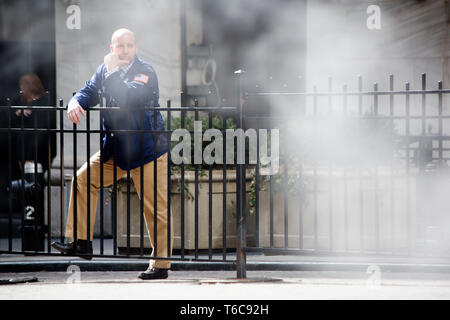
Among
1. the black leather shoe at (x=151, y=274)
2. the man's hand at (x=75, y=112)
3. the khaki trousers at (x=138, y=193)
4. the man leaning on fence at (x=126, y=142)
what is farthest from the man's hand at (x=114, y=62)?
the black leather shoe at (x=151, y=274)

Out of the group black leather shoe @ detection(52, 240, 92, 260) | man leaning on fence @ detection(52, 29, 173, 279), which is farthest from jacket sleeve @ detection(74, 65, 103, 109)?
black leather shoe @ detection(52, 240, 92, 260)

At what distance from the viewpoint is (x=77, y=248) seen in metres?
8.16

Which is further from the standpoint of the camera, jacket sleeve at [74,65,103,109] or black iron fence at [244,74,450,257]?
black iron fence at [244,74,450,257]

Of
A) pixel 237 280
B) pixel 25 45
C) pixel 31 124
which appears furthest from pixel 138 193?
pixel 25 45

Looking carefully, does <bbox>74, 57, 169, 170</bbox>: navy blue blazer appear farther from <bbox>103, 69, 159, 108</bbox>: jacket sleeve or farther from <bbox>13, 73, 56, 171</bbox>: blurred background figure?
<bbox>13, 73, 56, 171</bbox>: blurred background figure

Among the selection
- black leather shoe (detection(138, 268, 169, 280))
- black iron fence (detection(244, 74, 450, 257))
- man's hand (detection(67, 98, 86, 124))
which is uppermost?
man's hand (detection(67, 98, 86, 124))

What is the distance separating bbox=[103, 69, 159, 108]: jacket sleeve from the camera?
26.5ft

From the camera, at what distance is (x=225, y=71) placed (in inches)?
495

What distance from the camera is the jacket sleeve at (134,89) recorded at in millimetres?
8078

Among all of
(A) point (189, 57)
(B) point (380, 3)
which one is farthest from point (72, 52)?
(B) point (380, 3)

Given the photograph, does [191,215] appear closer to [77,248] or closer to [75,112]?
[77,248]

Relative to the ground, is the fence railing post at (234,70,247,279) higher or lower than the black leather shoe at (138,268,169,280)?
higher

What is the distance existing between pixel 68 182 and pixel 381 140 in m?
4.05

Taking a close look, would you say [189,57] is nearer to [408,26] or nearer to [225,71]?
[225,71]
